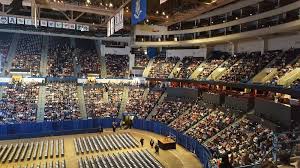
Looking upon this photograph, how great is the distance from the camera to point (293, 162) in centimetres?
1154

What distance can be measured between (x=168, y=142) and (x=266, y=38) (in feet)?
58.8

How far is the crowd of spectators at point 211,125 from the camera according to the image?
30359 mm

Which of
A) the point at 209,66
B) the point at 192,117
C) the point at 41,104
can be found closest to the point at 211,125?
the point at 192,117

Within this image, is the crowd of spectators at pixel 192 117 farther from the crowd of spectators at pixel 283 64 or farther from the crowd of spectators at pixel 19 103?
the crowd of spectators at pixel 19 103

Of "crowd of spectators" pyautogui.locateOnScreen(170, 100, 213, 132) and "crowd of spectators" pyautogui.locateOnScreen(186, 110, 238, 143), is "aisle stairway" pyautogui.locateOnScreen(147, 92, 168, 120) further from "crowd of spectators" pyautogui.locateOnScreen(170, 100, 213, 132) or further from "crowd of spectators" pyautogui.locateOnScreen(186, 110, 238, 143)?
"crowd of spectators" pyautogui.locateOnScreen(186, 110, 238, 143)

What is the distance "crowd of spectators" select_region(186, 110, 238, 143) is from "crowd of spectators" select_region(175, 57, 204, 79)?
1158 cm

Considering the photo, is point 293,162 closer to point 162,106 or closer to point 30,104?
point 162,106

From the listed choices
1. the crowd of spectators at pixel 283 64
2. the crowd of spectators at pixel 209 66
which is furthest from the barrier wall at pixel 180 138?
the crowd of spectators at pixel 283 64

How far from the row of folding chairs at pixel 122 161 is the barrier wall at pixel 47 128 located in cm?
1104

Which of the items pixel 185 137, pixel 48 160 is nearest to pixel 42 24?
pixel 48 160

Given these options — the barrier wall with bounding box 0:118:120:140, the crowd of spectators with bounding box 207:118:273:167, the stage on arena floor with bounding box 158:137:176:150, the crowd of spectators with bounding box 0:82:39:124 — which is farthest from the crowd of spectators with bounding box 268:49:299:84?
the crowd of spectators with bounding box 0:82:39:124

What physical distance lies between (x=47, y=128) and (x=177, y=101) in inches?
714

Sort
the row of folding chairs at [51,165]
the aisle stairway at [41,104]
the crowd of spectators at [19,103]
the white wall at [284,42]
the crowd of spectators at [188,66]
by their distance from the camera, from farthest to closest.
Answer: the crowd of spectators at [188,66], the aisle stairway at [41,104], the crowd of spectators at [19,103], the white wall at [284,42], the row of folding chairs at [51,165]

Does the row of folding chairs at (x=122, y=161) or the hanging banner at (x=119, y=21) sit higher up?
the hanging banner at (x=119, y=21)
